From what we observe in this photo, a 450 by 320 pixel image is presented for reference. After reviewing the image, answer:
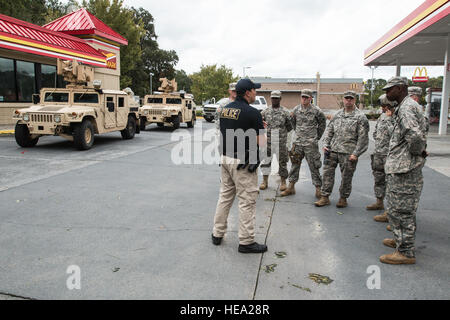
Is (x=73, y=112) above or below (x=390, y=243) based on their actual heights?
above

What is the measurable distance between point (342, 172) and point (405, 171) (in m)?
1.90

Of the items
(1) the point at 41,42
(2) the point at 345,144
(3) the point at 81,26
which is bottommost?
(2) the point at 345,144

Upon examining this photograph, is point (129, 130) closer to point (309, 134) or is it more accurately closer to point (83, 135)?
point (83, 135)

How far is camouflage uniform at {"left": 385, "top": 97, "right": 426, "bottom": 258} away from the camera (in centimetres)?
329

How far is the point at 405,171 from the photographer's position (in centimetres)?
334

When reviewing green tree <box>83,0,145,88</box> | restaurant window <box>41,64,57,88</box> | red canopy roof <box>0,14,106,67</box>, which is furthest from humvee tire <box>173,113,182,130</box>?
green tree <box>83,0,145,88</box>

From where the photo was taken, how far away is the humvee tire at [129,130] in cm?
1338

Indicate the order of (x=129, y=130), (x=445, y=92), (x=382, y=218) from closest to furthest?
(x=382, y=218)
(x=129, y=130)
(x=445, y=92)

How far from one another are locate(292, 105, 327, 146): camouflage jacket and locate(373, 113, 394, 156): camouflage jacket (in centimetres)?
87

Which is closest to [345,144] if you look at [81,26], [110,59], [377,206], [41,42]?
[377,206]

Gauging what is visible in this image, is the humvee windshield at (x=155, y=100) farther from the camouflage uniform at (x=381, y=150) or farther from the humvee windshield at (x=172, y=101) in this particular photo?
the camouflage uniform at (x=381, y=150)

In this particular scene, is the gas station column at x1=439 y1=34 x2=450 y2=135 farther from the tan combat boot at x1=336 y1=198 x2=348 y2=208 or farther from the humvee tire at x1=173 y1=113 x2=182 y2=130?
the tan combat boot at x1=336 y1=198 x2=348 y2=208
